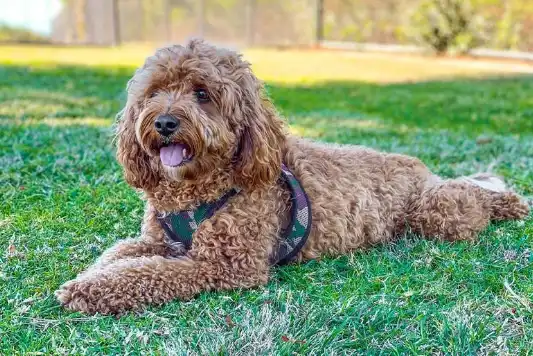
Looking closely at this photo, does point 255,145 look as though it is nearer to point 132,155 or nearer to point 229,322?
point 132,155

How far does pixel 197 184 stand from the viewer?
3641mm

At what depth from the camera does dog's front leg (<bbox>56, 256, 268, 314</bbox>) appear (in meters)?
3.29

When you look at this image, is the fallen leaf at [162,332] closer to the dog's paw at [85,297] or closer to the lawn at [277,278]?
the lawn at [277,278]

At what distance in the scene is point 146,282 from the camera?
3395 millimetres

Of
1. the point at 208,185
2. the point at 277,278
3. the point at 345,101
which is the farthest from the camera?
the point at 345,101

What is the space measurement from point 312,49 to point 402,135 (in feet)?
62.1

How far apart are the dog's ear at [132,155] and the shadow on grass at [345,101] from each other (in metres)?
4.48

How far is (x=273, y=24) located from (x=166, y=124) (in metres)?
25.5

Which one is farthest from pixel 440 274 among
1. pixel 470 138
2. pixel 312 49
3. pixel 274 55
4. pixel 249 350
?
pixel 312 49

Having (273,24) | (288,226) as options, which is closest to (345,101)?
(288,226)

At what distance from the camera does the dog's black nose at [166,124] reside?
11.1ft

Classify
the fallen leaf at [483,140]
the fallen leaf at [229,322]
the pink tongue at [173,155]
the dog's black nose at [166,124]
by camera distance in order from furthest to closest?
the fallen leaf at [483,140], the pink tongue at [173,155], the dog's black nose at [166,124], the fallen leaf at [229,322]

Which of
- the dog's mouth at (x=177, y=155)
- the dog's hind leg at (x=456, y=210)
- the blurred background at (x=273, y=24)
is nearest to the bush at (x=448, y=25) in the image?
the blurred background at (x=273, y=24)

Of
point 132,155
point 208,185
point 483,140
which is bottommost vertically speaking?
A: point 483,140
